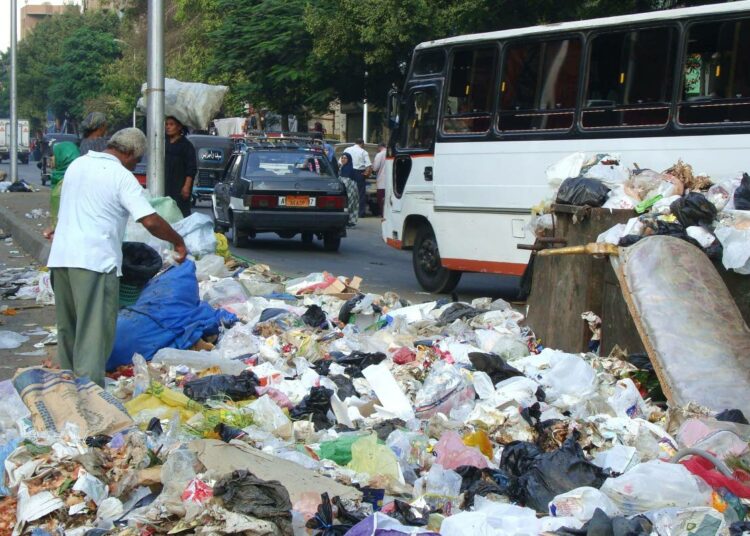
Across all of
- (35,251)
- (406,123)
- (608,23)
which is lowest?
(35,251)

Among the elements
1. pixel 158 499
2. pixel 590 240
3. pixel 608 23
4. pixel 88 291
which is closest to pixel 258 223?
pixel 608 23

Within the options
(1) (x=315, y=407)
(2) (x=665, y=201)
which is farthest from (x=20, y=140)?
(1) (x=315, y=407)

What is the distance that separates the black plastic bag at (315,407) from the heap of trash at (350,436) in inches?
0.5

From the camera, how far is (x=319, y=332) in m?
8.43

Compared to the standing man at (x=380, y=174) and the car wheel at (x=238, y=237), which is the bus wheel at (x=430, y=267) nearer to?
the car wheel at (x=238, y=237)

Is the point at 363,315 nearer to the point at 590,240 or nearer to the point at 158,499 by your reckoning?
the point at 590,240

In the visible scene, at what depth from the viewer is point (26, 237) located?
637 inches

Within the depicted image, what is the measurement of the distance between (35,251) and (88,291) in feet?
30.9

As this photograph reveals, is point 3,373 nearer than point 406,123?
Yes

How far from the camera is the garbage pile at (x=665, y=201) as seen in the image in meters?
7.00

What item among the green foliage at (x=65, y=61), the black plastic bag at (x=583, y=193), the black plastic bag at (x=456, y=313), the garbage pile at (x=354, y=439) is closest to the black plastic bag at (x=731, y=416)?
the garbage pile at (x=354, y=439)

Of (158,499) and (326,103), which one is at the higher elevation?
(326,103)

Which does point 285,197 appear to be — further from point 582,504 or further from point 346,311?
point 582,504

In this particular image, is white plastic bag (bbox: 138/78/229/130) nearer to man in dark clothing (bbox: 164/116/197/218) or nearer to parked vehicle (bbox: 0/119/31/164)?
man in dark clothing (bbox: 164/116/197/218)
